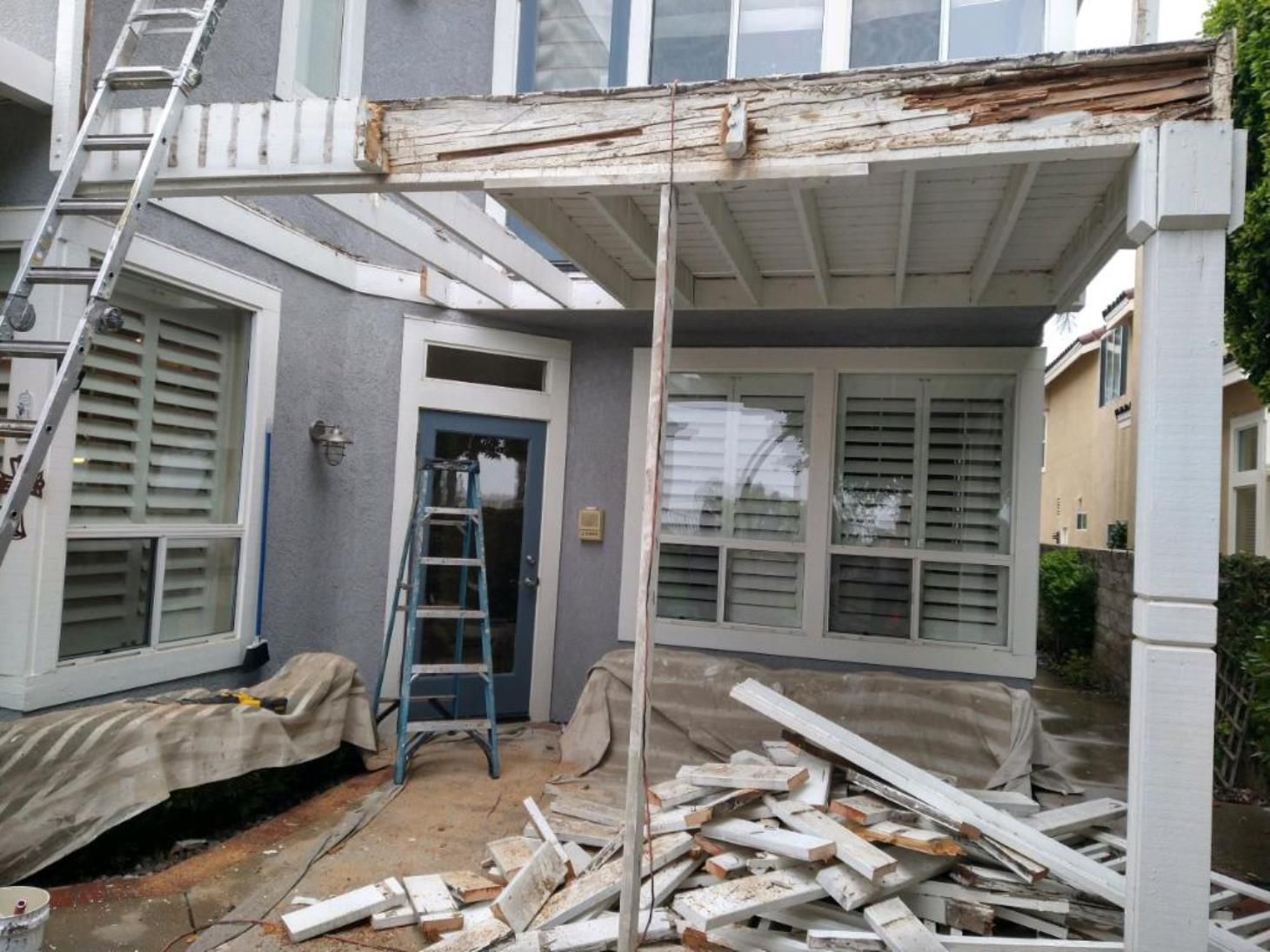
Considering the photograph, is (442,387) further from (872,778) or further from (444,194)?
(872,778)

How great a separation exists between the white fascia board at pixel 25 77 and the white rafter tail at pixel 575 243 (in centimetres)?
193

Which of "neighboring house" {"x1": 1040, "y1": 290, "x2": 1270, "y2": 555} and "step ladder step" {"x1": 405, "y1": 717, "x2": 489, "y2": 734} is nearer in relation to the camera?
"step ladder step" {"x1": 405, "y1": 717, "x2": 489, "y2": 734}

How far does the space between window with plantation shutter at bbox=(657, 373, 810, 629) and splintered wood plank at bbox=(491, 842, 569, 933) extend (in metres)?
2.37

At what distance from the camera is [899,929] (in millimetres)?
2910

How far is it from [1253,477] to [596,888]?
26.0ft

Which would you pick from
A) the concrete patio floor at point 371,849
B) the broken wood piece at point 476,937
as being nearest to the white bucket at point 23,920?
the concrete patio floor at point 371,849

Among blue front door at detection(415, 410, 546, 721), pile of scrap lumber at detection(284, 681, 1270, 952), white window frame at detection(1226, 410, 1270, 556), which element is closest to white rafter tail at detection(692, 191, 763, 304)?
blue front door at detection(415, 410, 546, 721)

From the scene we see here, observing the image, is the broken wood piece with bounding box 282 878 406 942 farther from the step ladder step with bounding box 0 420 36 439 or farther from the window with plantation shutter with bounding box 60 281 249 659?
the step ladder step with bounding box 0 420 36 439

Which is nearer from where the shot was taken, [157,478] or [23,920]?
[23,920]

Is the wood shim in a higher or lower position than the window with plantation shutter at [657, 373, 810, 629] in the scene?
lower

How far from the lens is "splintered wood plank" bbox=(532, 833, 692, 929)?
3174mm

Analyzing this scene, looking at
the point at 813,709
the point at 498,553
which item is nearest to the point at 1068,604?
the point at 813,709

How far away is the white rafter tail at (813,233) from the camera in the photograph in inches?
142

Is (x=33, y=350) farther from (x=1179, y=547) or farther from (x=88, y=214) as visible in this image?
(x=1179, y=547)
